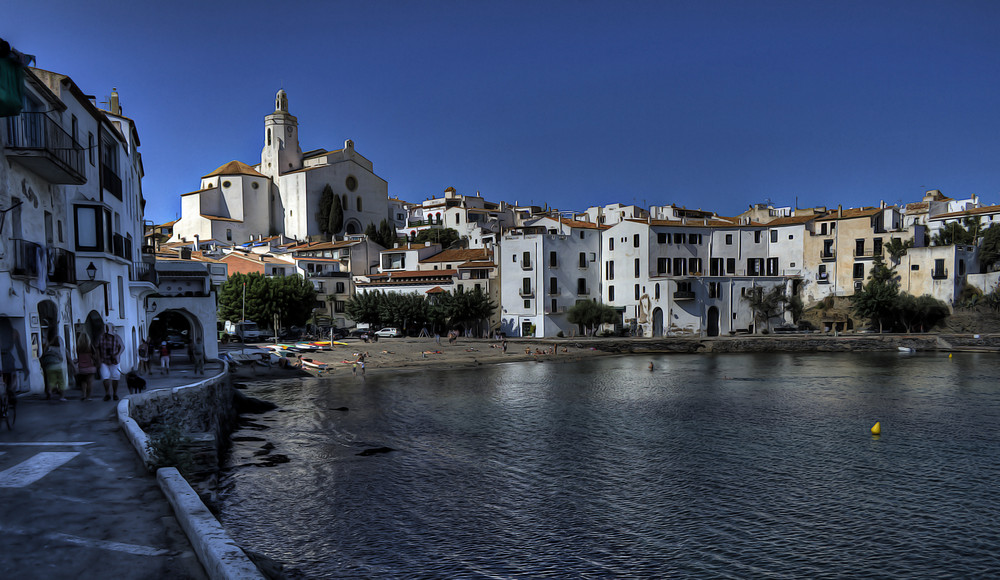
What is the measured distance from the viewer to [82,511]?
25.7ft

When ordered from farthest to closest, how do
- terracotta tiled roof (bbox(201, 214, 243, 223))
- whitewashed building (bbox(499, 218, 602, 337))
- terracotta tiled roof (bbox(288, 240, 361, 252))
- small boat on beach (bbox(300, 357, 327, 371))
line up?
terracotta tiled roof (bbox(201, 214, 243, 223)), terracotta tiled roof (bbox(288, 240, 361, 252)), whitewashed building (bbox(499, 218, 602, 337)), small boat on beach (bbox(300, 357, 327, 371))

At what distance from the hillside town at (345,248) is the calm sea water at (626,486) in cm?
744

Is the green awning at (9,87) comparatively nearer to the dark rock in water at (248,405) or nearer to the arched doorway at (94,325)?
the arched doorway at (94,325)

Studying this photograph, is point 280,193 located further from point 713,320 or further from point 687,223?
point 713,320

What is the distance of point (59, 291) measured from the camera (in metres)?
18.6

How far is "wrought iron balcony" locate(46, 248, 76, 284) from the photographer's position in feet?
58.2

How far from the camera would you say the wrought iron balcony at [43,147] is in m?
15.9

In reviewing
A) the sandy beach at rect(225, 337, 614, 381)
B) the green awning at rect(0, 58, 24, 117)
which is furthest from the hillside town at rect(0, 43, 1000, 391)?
the sandy beach at rect(225, 337, 614, 381)

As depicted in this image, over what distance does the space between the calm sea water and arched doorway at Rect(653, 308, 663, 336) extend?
1140 inches

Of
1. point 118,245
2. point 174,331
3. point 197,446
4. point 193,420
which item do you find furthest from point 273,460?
point 174,331

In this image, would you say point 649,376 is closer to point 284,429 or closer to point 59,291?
point 284,429

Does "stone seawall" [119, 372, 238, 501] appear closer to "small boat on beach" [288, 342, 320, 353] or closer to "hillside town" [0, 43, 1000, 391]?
"hillside town" [0, 43, 1000, 391]

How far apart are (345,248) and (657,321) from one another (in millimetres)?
37748

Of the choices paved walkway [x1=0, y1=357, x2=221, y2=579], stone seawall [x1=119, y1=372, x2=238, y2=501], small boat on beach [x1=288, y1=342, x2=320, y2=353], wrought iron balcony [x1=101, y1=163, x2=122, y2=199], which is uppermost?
wrought iron balcony [x1=101, y1=163, x2=122, y2=199]
